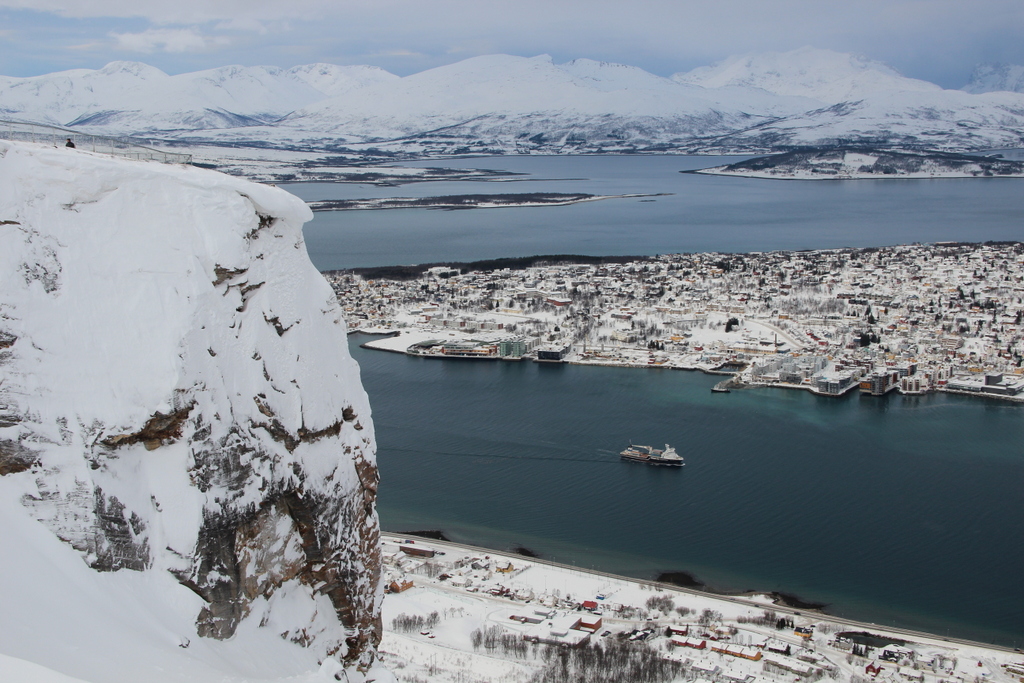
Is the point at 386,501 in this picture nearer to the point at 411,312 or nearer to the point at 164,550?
the point at 164,550

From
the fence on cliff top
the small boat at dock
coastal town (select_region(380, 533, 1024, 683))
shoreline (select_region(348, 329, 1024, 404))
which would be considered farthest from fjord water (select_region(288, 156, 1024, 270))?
the fence on cliff top

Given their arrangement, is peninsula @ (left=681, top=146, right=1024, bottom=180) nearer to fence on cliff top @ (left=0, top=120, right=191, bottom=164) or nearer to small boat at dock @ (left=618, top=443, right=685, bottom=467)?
small boat at dock @ (left=618, top=443, right=685, bottom=467)

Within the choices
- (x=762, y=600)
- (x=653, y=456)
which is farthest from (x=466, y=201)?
(x=762, y=600)

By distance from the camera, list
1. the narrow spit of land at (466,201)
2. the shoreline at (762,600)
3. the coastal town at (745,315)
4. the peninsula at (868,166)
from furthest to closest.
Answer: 1. the peninsula at (868,166)
2. the narrow spit of land at (466,201)
3. the coastal town at (745,315)
4. the shoreline at (762,600)

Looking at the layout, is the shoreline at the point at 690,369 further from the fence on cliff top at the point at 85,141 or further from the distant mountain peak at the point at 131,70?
the distant mountain peak at the point at 131,70

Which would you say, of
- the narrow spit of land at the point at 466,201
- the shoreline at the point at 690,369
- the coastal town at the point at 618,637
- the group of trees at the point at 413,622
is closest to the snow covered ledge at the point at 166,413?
the coastal town at the point at 618,637

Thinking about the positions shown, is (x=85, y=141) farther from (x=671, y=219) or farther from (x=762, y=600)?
(x=671, y=219)

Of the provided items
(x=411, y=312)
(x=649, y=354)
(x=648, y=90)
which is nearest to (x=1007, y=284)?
(x=649, y=354)
